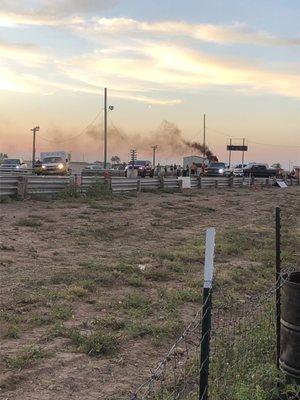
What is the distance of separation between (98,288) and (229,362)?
3035 mm

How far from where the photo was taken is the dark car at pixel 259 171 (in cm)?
5831

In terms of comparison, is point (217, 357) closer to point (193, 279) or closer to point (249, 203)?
point (193, 279)

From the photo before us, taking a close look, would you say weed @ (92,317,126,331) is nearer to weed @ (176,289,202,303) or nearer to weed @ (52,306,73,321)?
weed @ (52,306,73,321)

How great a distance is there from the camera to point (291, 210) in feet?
80.9

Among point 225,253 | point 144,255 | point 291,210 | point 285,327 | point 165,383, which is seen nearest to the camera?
point 285,327

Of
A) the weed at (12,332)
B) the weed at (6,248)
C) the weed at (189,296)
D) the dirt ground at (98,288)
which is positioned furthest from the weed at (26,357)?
the weed at (6,248)

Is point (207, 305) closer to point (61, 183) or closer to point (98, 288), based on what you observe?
point (98, 288)

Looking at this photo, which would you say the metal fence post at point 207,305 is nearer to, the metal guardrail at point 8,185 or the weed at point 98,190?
the metal guardrail at point 8,185

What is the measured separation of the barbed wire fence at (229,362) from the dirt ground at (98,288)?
0.83 ft

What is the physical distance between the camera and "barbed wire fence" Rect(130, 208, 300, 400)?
4.33m

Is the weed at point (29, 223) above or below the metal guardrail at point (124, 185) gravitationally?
below

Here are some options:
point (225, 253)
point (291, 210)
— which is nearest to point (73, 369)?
point (225, 253)

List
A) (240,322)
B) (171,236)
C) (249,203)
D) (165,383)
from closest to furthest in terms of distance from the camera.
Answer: (165,383)
(240,322)
(171,236)
(249,203)

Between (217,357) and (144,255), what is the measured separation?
559cm
